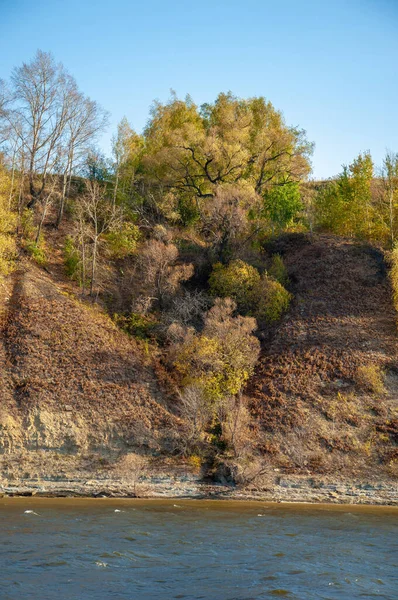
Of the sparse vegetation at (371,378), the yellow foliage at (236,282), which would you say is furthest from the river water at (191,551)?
the yellow foliage at (236,282)

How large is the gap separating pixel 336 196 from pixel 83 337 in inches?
1347

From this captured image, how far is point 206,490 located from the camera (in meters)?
38.0

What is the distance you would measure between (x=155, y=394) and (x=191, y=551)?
2121 centimetres

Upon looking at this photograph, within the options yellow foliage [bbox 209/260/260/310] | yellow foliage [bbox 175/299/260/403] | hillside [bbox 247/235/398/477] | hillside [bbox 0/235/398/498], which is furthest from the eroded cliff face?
yellow foliage [bbox 209/260/260/310]

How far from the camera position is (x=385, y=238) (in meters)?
63.4

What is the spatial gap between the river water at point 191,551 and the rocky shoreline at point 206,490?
1857mm

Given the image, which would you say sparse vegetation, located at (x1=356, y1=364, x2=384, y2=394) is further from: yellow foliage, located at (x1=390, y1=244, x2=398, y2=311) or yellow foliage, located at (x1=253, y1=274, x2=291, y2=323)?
yellow foliage, located at (x1=253, y1=274, x2=291, y2=323)

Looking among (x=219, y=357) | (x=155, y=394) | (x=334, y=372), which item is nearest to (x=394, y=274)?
(x=334, y=372)

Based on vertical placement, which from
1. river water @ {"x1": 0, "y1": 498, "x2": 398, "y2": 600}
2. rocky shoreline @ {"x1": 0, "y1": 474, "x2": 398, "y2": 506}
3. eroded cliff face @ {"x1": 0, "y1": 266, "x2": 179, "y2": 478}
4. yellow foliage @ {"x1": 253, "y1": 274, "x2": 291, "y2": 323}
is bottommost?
rocky shoreline @ {"x1": 0, "y1": 474, "x2": 398, "y2": 506}

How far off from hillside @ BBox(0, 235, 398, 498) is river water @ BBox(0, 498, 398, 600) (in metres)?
5.40

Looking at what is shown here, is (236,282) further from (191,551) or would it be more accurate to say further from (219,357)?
(191,551)

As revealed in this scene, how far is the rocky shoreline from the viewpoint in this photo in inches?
1459

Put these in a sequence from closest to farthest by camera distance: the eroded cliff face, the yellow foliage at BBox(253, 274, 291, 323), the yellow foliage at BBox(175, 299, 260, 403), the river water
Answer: the river water → the eroded cliff face → the yellow foliage at BBox(175, 299, 260, 403) → the yellow foliage at BBox(253, 274, 291, 323)

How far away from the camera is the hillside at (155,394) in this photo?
40.2m
